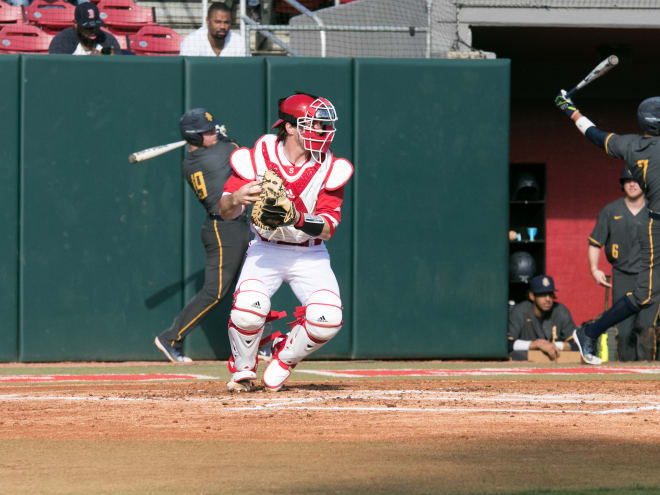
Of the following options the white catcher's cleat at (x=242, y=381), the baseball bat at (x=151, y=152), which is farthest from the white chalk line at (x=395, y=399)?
the baseball bat at (x=151, y=152)

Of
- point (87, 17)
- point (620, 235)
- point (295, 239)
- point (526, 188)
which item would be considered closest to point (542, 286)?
point (620, 235)

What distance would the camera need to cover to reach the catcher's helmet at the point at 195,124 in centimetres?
983

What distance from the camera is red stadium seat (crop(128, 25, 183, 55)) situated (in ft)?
42.6

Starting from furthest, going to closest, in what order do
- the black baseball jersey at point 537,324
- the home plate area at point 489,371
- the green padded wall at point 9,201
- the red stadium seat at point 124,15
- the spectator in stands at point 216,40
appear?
the red stadium seat at point 124,15 < the black baseball jersey at point 537,324 < the spectator in stands at point 216,40 < the green padded wall at point 9,201 < the home plate area at point 489,371

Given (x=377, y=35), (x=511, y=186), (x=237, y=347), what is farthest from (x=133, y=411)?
(x=511, y=186)

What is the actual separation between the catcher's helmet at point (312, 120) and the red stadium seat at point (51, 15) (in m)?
8.02

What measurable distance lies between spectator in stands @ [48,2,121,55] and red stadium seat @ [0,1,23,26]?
3189 millimetres

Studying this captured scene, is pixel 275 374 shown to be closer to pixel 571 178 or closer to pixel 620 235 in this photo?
pixel 620 235

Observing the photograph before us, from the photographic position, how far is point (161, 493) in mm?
3918

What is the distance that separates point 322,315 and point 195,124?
363cm

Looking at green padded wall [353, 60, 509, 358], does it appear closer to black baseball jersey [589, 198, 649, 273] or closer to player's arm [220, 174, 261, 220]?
black baseball jersey [589, 198, 649, 273]

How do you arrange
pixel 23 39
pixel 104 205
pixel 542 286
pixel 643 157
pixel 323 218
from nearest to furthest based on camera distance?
pixel 323 218
pixel 643 157
pixel 104 205
pixel 542 286
pixel 23 39

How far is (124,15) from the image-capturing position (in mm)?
14203

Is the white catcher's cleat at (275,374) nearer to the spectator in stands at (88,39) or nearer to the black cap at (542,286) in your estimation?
the spectator in stands at (88,39)
